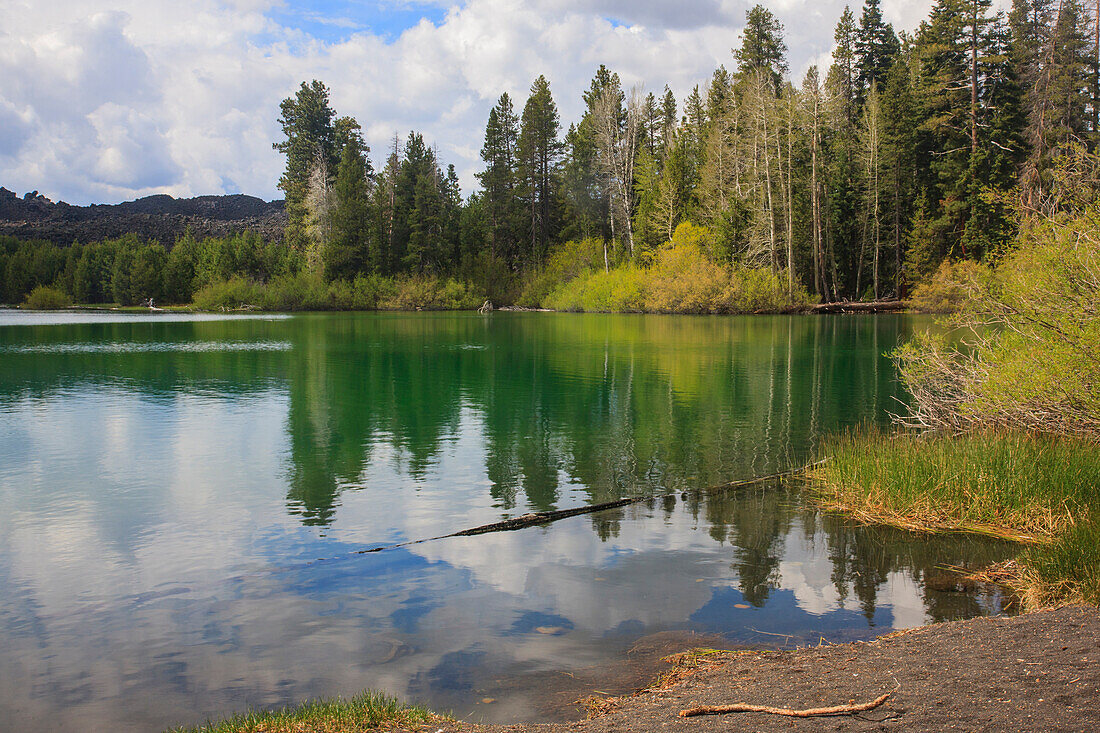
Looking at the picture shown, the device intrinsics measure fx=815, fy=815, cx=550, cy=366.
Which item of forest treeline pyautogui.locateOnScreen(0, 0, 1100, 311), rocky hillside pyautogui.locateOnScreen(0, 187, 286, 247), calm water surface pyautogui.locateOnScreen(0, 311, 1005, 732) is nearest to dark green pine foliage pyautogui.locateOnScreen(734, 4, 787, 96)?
forest treeline pyautogui.locateOnScreen(0, 0, 1100, 311)

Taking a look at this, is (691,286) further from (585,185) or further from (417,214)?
(417,214)

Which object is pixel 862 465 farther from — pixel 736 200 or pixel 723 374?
pixel 736 200

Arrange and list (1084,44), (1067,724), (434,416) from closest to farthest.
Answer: (1067,724) → (434,416) → (1084,44)

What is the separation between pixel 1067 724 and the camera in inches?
Answer: 152

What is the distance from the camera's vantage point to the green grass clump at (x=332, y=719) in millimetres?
4707

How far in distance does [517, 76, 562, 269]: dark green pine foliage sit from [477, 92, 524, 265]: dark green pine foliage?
139cm

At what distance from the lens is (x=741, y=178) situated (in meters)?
63.4

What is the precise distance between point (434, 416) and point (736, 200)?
155 feet

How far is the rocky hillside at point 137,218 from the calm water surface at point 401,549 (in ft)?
385

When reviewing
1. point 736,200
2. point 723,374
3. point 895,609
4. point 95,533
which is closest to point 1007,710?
point 895,609

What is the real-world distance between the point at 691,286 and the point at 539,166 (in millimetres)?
33424

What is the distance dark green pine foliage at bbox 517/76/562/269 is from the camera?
286 ft

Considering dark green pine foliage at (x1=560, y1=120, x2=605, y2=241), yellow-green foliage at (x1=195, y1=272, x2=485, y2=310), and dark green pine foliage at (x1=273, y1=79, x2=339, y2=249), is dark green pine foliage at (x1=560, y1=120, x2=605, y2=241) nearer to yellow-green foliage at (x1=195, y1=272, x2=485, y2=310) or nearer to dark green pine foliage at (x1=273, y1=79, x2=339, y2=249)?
yellow-green foliage at (x1=195, y1=272, x2=485, y2=310)

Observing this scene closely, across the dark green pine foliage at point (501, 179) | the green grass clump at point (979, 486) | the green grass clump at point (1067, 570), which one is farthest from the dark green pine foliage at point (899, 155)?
the green grass clump at point (1067, 570)
